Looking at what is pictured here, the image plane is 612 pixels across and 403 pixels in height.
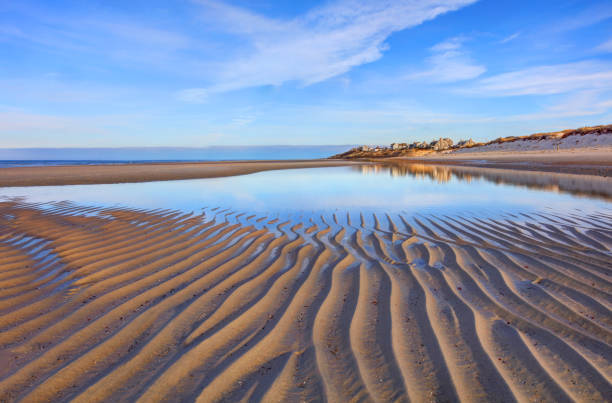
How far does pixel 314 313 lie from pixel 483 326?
4.51 ft

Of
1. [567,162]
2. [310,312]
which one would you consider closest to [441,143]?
[567,162]

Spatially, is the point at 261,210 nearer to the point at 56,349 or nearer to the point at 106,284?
the point at 106,284

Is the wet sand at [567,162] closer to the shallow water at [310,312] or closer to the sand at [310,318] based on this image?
the shallow water at [310,312]

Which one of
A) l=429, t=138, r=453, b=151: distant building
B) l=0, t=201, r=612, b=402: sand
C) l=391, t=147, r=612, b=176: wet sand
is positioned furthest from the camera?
l=429, t=138, r=453, b=151: distant building

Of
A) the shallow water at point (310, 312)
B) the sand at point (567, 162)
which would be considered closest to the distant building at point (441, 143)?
the sand at point (567, 162)

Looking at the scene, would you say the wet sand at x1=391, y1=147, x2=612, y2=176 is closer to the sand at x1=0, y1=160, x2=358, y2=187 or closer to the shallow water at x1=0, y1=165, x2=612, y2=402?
the shallow water at x1=0, y1=165, x2=612, y2=402

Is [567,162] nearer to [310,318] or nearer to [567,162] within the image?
[567,162]

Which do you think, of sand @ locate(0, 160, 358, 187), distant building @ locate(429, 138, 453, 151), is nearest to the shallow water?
sand @ locate(0, 160, 358, 187)

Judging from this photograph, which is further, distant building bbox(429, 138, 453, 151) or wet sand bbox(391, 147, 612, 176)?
distant building bbox(429, 138, 453, 151)

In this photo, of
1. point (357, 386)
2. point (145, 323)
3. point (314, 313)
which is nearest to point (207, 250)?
point (145, 323)

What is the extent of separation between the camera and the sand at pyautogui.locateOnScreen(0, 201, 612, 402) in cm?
210

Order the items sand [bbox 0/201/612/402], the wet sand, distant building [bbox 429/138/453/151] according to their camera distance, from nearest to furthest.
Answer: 1. sand [bbox 0/201/612/402]
2. the wet sand
3. distant building [bbox 429/138/453/151]

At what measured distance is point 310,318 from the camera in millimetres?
2951

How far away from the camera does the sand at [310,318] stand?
2098 millimetres
